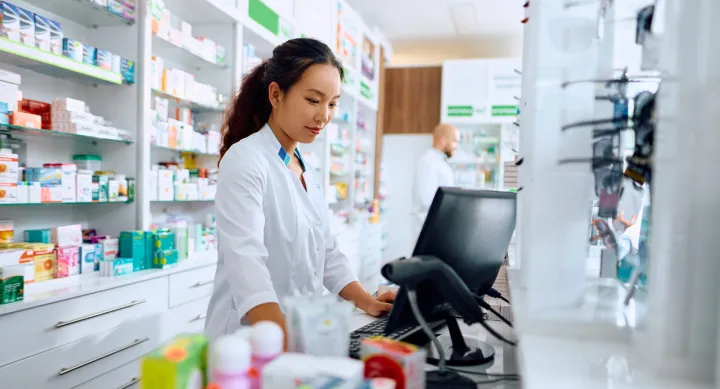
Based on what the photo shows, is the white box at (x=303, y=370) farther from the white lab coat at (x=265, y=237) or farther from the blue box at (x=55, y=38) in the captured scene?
the blue box at (x=55, y=38)

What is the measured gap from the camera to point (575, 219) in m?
1.04

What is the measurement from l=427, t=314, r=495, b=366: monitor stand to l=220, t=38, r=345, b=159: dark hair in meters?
0.88

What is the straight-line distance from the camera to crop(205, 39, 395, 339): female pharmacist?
1.40m

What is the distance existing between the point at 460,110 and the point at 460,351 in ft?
22.0

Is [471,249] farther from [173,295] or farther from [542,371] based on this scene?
[173,295]

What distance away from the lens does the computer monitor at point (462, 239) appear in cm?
111

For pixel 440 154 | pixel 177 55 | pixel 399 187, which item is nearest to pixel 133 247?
pixel 177 55

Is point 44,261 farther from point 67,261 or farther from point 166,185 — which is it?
point 166,185

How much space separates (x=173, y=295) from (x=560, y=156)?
247 cm

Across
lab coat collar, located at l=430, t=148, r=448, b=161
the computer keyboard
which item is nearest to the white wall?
lab coat collar, located at l=430, t=148, r=448, b=161

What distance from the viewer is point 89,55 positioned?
8.52 ft

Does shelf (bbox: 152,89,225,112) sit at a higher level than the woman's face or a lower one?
higher

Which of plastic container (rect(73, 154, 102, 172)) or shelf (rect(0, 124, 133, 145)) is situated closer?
shelf (rect(0, 124, 133, 145))

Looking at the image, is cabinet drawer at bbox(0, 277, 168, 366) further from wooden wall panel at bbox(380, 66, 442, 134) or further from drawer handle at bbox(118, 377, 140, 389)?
wooden wall panel at bbox(380, 66, 442, 134)
